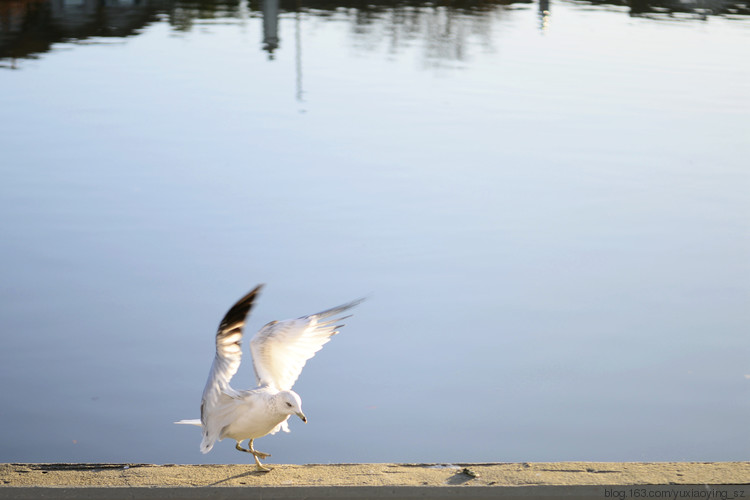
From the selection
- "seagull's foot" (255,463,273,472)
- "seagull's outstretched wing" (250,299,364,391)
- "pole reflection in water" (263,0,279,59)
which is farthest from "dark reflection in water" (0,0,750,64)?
"seagull's foot" (255,463,273,472)

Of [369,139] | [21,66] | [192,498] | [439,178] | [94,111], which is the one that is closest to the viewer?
[192,498]

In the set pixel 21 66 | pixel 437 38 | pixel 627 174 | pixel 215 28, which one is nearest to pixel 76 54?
pixel 21 66

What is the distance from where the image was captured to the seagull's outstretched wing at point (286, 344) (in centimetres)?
471

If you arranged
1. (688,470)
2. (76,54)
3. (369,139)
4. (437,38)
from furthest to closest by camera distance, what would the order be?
(437,38) → (76,54) → (369,139) → (688,470)

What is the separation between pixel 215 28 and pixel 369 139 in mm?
12133

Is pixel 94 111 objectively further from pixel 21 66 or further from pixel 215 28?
pixel 215 28

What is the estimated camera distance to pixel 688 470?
168 inches

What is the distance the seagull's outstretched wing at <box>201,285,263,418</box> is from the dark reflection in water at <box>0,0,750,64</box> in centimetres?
1705

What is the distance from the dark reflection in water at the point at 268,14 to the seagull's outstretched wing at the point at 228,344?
55.9 ft

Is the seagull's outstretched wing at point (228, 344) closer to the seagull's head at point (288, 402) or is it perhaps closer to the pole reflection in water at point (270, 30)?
the seagull's head at point (288, 402)

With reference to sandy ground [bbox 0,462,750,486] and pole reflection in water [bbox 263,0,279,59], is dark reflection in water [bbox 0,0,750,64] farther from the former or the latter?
sandy ground [bbox 0,462,750,486]

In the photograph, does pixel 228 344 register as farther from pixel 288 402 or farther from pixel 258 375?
pixel 258 375

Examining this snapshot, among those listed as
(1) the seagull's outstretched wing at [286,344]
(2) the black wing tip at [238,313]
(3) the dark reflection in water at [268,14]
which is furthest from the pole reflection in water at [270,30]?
(2) the black wing tip at [238,313]

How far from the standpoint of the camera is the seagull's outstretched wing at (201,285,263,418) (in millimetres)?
4238
